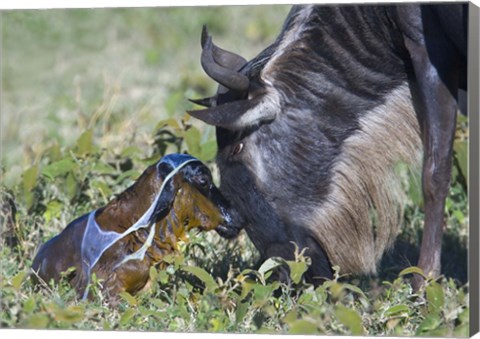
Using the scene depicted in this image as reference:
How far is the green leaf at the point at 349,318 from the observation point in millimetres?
4609

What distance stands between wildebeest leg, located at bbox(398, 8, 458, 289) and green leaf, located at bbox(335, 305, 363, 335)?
24.3 inches

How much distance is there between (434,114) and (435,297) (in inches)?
31.7

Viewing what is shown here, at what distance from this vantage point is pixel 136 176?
6.24m

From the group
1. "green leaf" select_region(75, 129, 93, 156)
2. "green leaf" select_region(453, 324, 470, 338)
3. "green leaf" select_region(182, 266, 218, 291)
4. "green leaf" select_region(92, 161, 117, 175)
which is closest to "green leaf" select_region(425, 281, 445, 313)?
"green leaf" select_region(453, 324, 470, 338)

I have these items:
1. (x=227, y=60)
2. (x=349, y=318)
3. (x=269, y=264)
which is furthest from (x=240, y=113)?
(x=349, y=318)

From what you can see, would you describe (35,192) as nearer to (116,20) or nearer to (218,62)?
(218,62)

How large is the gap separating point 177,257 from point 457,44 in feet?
4.83

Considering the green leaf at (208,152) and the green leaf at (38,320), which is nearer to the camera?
the green leaf at (38,320)

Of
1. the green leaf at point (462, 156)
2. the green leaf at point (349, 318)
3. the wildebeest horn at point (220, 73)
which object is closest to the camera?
the green leaf at point (349, 318)

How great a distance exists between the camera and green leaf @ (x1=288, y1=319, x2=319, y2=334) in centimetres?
463

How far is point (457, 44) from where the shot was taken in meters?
5.07

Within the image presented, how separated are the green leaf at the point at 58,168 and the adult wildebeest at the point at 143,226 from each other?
1.02 metres

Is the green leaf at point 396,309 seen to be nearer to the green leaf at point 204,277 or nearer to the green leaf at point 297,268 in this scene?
the green leaf at point 297,268

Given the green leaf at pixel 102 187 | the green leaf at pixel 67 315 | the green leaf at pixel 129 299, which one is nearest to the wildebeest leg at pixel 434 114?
the green leaf at pixel 129 299
